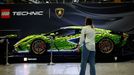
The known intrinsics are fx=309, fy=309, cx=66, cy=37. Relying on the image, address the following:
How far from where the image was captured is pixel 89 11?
1360cm

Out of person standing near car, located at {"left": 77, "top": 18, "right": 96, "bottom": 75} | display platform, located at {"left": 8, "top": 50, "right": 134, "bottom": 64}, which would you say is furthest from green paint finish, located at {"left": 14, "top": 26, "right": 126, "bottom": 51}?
person standing near car, located at {"left": 77, "top": 18, "right": 96, "bottom": 75}

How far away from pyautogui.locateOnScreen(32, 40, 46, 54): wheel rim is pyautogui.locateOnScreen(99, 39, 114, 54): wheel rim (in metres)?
2.50

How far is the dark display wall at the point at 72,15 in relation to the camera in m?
13.6

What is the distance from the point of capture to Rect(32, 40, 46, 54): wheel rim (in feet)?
44.5

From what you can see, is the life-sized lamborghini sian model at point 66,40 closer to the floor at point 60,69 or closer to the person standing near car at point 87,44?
the floor at point 60,69

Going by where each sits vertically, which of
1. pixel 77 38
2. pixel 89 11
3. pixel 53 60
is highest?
pixel 89 11

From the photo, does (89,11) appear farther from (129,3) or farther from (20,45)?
(20,45)

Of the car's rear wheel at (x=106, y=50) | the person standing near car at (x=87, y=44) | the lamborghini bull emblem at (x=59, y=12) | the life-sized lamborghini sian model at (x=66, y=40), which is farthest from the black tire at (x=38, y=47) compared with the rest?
the person standing near car at (x=87, y=44)

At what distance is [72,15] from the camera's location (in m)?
13.6

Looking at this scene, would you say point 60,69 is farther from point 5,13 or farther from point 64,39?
point 5,13

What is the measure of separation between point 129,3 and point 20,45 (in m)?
5.14

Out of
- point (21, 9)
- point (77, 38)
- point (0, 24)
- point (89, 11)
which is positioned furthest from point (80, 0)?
point (0, 24)

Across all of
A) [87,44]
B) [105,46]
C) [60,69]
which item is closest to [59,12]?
[105,46]

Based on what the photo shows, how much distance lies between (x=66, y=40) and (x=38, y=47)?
4.20ft
